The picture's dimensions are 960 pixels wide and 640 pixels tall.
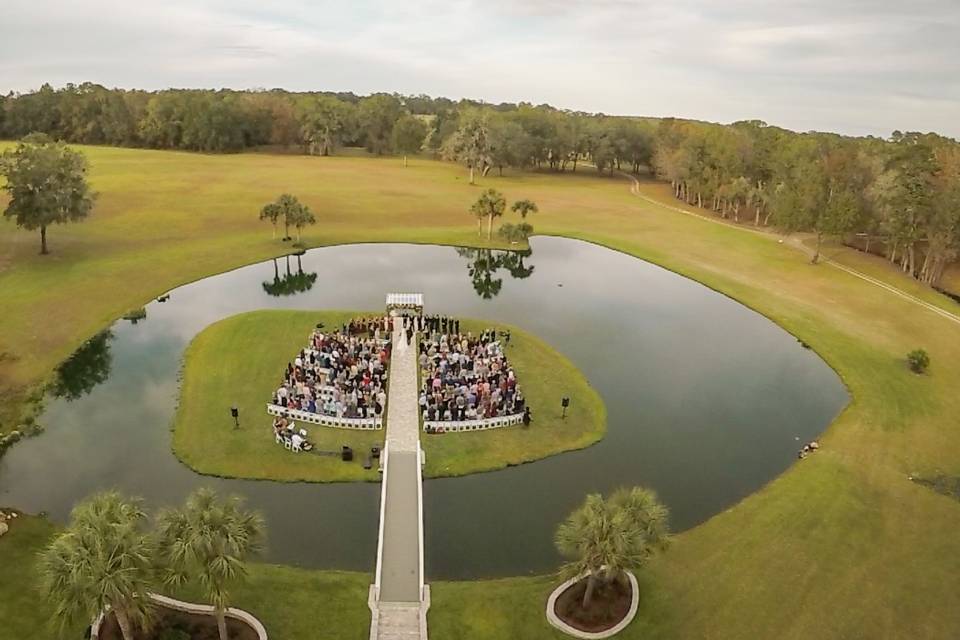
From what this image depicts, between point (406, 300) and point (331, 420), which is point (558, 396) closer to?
point (331, 420)

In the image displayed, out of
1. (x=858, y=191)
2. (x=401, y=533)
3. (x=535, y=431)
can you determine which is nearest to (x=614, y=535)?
(x=401, y=533)

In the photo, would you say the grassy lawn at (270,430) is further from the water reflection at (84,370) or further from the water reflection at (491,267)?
the water reflection at (491,267)

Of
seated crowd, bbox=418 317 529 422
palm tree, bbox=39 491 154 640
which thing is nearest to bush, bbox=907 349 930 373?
seated crowd, bbox=418 317 529 422

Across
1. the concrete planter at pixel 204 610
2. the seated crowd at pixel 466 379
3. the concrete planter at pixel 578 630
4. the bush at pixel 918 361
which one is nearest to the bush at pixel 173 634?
the concrete planter at pixel 204 610

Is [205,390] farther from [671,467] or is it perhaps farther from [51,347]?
[671,467]

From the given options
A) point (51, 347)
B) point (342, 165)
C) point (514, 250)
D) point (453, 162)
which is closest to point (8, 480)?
point (51, 347)

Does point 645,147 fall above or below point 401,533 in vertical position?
above
